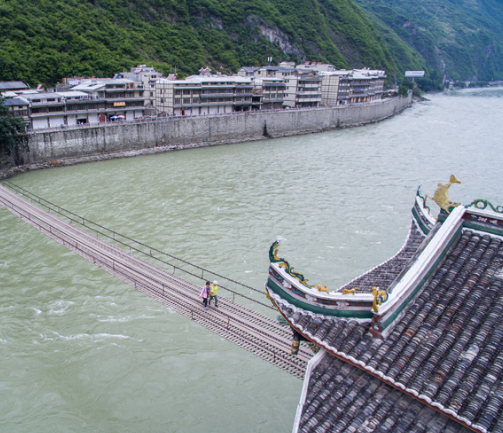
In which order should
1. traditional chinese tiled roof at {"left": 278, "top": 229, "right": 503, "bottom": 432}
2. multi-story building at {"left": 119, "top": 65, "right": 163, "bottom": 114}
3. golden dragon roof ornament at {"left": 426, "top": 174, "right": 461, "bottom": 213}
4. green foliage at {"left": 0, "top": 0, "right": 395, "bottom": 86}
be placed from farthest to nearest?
green foliage at {"left": 0, "top": 0, "right": 395, "bottom": 86}
multi-story building at {"left": 119, "top": 65, "right": 163, "bottom": 114}
golden dragon roof ornament at {"left": 426, "top": 174, "right": 461, "bottom": 213}
traditional chinese tiled roof at {"left": 278, "top": 229, "right": 503, "bottom": 432}

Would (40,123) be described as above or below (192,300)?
above

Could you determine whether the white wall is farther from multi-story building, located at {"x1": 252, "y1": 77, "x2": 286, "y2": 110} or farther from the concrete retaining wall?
multi-story building, located at {"x1": 252, "y1": 77, "x2": 286, "y2": 110}

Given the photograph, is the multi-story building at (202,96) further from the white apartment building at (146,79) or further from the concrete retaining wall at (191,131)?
the concrete retaining wall at (191,131)

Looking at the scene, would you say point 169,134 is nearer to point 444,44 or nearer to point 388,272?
point 388,272

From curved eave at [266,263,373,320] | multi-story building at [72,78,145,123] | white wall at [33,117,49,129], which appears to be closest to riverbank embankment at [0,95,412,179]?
white wall at [33,117,49,129]

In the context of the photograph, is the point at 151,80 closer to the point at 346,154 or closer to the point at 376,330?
the point at 346,154

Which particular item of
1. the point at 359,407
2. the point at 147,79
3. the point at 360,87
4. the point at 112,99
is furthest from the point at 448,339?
the point at 360,87
